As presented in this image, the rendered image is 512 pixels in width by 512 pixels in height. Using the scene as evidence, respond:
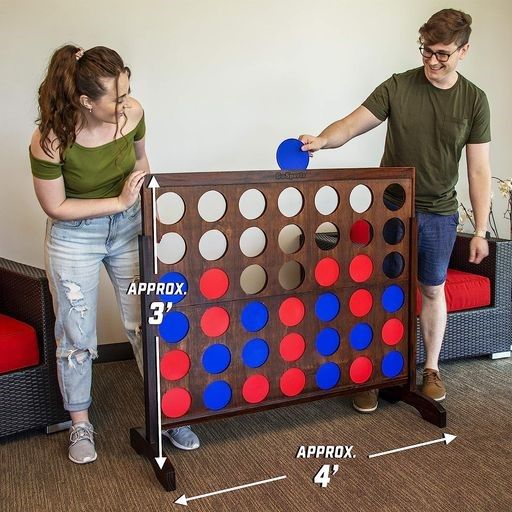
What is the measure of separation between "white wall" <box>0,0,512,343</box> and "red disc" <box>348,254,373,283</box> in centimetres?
109

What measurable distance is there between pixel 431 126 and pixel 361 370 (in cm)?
94

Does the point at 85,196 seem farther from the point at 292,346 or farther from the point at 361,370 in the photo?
the point at 361,370

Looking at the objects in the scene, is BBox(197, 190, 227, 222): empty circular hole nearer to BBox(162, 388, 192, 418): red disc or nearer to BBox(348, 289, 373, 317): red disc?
BBox(348, 289, 373, 317): red disc

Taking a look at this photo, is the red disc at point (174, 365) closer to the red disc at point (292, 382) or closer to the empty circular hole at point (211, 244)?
the red disc at point (292, 382)

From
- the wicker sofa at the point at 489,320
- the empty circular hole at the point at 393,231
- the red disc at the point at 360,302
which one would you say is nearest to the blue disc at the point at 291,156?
the empty circular hole at the point at 393,231

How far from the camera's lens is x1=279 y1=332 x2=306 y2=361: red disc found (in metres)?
2.45

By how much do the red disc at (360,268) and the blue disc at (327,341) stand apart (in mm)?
206

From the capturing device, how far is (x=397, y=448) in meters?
2.42

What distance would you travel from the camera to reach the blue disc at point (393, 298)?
2.60 metres

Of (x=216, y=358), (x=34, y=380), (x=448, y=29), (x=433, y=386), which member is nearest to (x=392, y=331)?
(x=433, y=386)

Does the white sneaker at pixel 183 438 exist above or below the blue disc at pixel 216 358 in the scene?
below

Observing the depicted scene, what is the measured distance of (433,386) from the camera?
2.82 meters

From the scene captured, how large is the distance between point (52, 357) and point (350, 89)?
2.02m

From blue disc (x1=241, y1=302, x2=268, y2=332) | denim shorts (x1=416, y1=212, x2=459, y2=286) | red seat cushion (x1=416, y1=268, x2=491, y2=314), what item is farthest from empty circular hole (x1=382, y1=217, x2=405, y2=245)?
red seat cushion (x1=416, y1=268, x2=491, y2=314)
